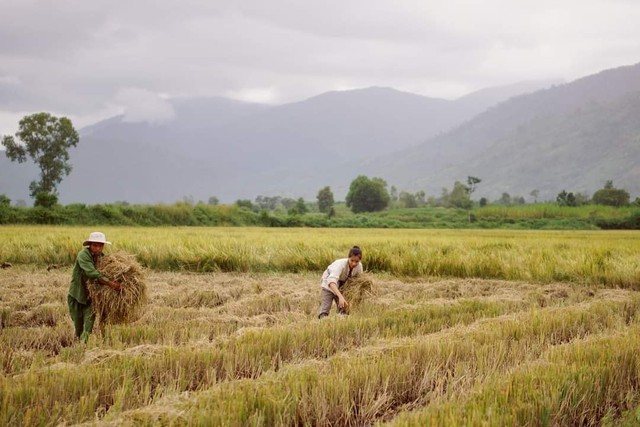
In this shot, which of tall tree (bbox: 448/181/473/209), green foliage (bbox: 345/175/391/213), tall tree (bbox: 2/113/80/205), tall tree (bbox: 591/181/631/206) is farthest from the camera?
tall tree (bbox: 448/181/473/209)

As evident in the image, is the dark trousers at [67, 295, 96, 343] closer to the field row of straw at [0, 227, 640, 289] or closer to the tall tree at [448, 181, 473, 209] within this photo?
the field row of straw at [0, 227, 640, 289]

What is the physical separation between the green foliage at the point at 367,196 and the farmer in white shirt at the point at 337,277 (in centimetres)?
7715

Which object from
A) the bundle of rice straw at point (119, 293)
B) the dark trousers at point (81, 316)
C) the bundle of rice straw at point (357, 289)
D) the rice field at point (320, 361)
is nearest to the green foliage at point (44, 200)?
the rice field at point (320, 361)

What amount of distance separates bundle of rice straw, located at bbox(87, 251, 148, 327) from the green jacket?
0.08 meters

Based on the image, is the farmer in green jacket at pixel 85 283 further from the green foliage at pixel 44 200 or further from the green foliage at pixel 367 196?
the green foliage at pixel 367 196

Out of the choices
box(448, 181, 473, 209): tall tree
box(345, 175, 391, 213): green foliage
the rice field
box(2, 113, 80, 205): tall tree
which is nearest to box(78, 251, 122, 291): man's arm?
the rice field

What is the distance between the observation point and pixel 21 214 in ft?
122

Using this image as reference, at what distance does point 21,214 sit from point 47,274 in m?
28.9

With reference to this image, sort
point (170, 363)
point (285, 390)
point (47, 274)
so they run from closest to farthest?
1. point (285, 390)
2. point (170, 363)
3. point (47, 274)

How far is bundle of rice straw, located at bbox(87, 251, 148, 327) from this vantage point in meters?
6.59

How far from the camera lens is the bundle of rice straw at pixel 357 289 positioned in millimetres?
8258

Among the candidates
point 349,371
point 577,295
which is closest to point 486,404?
point 349,371

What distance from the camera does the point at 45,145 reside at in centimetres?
5638

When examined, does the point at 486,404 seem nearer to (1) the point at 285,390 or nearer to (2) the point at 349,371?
(2) the point at 349,371
